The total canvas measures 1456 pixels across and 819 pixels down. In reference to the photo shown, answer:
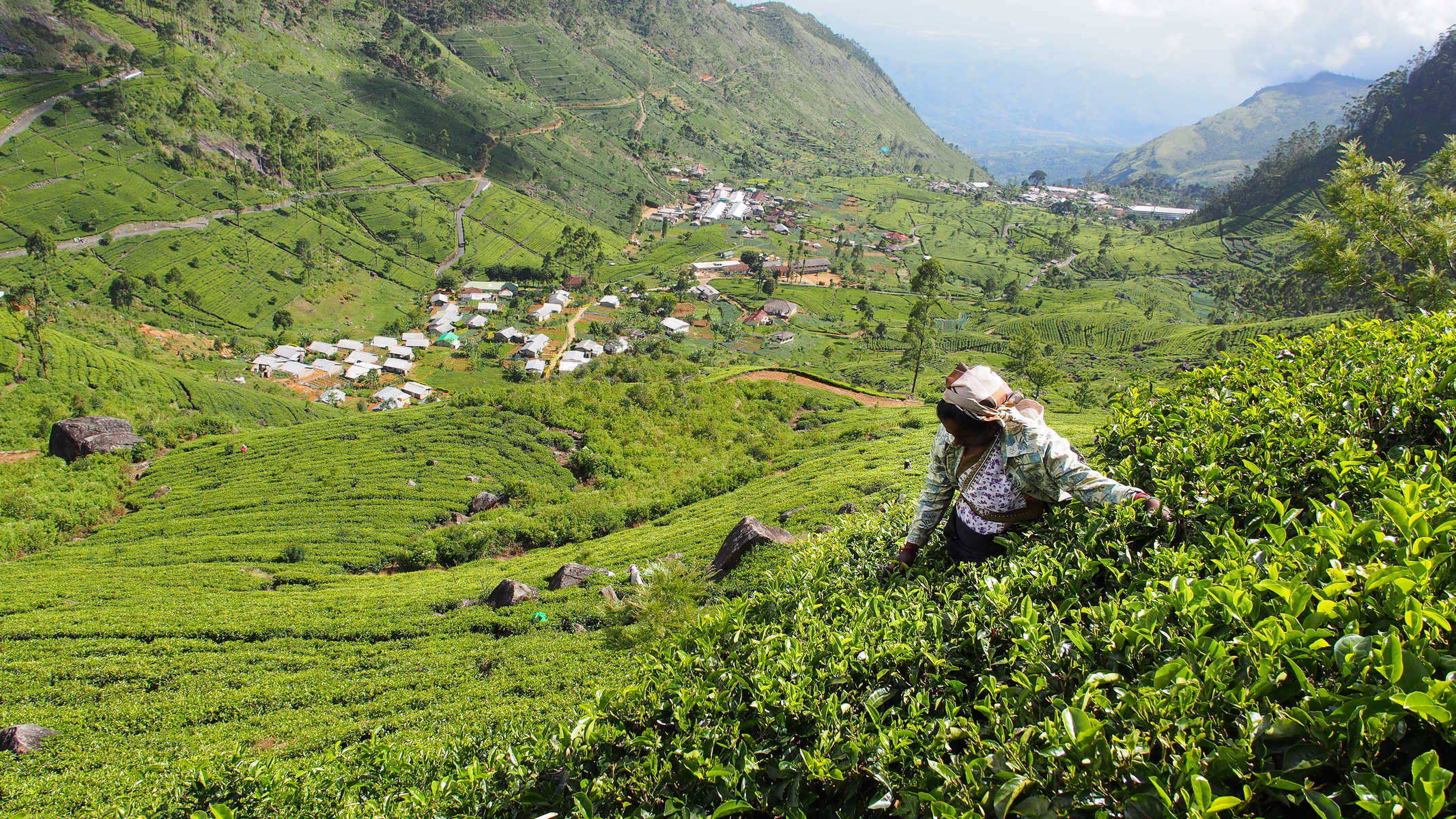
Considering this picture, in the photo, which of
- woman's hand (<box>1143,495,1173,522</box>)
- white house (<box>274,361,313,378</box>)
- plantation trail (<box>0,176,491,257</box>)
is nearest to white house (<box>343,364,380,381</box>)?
white house (<box>274,361,313,378</box>)

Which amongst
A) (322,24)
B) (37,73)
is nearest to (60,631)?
(37,73)

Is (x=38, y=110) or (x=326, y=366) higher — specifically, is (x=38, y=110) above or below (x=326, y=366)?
above

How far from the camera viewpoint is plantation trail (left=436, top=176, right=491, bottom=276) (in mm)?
89438

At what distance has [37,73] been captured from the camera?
7800 centimetres

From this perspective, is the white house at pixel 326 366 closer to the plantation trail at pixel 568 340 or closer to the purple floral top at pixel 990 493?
the plantation trail at pixel 568 340

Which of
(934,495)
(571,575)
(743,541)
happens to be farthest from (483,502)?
(934,495)

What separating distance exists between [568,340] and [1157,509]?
237 ft

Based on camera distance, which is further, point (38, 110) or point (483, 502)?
point (38, 110)

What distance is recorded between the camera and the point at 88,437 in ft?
88.2

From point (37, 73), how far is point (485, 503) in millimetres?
106197

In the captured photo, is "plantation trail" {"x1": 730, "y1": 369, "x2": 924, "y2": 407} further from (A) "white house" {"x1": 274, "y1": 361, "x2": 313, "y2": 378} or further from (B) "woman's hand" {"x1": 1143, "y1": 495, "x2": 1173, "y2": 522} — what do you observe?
(A) "white house" {"x1": 274, "y1": 361, "x2": 313, "y2": 378}

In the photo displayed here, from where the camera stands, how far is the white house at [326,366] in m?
60.5

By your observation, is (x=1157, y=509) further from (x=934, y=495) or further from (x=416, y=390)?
(x=416, y=390)

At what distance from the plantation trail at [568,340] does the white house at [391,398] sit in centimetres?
1242
